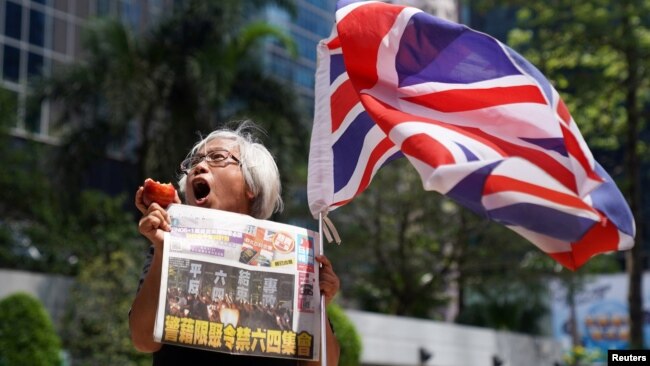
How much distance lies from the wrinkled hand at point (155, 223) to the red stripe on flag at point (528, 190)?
3.40ft

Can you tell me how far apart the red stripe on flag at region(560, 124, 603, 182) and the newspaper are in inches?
39.0

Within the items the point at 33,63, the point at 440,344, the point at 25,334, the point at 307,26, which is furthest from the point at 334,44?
the point at 307,26

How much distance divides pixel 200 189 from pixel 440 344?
24.8 meters

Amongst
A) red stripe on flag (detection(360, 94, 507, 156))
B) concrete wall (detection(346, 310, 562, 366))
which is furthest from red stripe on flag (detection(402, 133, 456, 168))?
concrete wall (detection(346, 310, 562, 366))

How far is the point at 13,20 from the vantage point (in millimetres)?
34188

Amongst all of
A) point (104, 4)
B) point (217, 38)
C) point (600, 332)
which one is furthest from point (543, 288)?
Result: point (600, 332)

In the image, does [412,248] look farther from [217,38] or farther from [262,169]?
[262,169]

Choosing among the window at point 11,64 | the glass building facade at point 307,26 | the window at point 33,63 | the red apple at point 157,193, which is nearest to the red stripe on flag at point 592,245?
the red apple at point 157,193

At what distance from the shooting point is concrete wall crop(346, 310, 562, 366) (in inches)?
994

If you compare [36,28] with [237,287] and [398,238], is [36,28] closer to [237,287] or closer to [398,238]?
[398,238]

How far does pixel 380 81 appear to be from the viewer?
13.8ft

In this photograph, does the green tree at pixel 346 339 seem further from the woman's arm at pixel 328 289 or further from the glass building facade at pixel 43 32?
the woman's arm at pixel 328 289

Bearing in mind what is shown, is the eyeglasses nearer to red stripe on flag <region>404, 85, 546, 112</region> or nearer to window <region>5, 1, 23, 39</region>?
red stripe on flag <region>404, 85, 546, 112</region>

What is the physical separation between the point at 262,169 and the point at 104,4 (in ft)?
114
